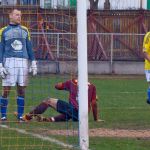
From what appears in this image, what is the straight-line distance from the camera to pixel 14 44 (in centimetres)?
1517

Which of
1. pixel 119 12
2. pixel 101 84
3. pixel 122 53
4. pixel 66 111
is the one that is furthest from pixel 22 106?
pixel 119 12

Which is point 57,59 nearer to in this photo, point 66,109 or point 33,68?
point 33,68

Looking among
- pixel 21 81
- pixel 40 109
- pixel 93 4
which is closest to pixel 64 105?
pixel 40 109

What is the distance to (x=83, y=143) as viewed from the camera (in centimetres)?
1175

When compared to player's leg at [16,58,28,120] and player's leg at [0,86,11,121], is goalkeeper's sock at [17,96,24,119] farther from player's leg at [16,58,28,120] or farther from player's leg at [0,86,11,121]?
player's leg at [0,86,11,121]

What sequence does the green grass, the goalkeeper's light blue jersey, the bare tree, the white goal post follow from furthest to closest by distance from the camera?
1. the bare tree
2. the goalkeeper's light blue jersey
3. the green grass
4. the white goal post

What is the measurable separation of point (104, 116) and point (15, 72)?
7.53 ft

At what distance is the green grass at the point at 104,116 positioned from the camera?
1224 centimetres

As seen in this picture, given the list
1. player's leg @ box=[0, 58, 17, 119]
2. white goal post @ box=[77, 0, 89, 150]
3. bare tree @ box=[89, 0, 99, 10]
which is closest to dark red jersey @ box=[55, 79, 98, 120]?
player's leg @ box=[0, 58, 17, 119]

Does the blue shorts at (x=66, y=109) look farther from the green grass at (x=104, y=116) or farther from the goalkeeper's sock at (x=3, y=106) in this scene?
the goalkeeper's sock at (x=3, y=106)

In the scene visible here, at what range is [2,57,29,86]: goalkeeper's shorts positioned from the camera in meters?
15.0

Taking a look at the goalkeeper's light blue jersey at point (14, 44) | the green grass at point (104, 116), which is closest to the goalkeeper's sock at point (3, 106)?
the green grass at point (104, 116)

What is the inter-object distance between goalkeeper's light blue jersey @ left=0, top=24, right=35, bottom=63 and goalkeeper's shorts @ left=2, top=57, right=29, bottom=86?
0.09 metres

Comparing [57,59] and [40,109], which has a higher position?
[57,59]
